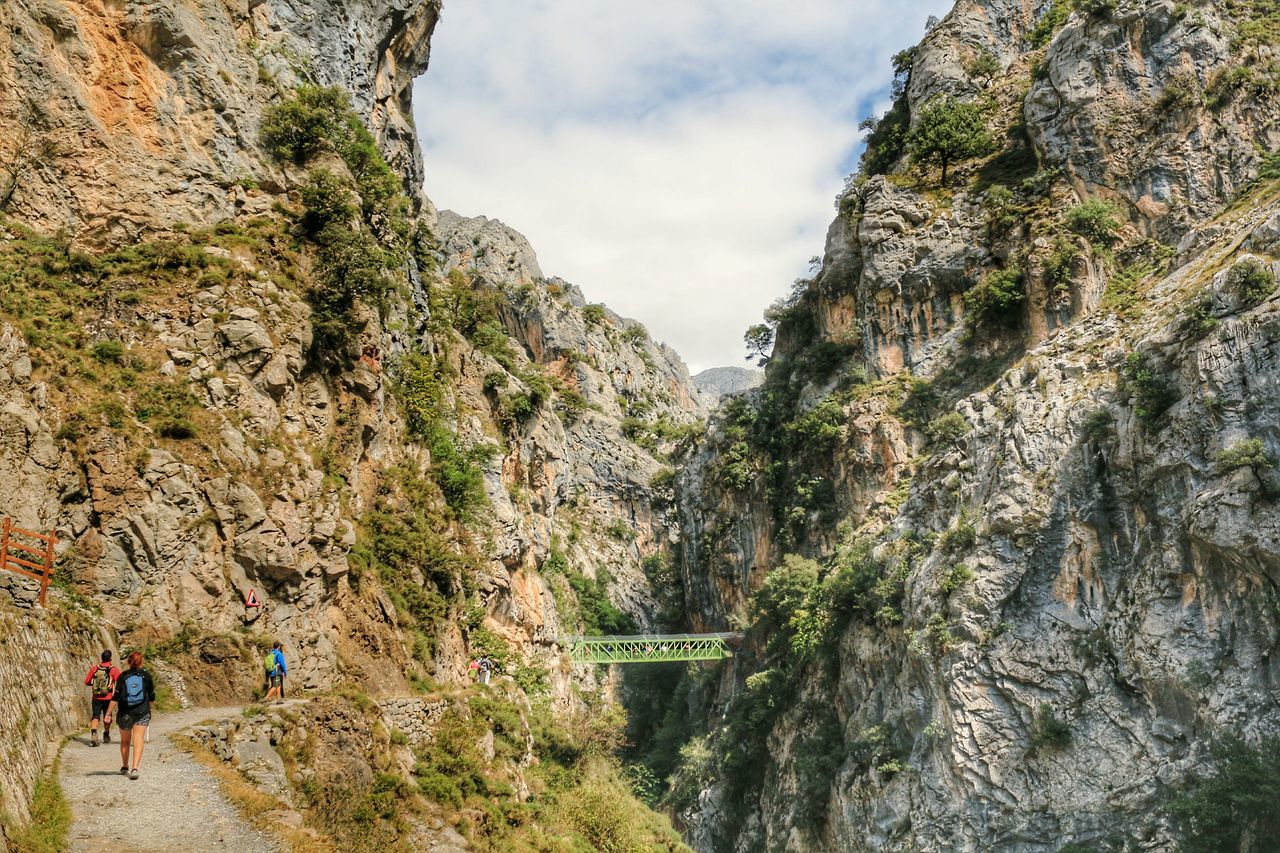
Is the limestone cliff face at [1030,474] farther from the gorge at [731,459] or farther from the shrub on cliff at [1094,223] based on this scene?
the shrub on cliff at [1094,223]

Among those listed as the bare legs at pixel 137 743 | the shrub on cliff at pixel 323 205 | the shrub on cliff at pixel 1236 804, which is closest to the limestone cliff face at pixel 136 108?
the shrub on cliff at pixel 323 205

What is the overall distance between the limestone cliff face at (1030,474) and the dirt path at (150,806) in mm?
22194

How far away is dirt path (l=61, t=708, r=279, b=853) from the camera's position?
9.94 m

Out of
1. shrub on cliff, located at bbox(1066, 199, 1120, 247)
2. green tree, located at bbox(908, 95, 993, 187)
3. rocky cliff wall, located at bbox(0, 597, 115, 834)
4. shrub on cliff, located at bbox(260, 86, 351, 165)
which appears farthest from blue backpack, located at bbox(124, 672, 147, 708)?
green tree, located at bbox(908, 95, 993, 187)

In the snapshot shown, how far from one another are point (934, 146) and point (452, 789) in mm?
38109

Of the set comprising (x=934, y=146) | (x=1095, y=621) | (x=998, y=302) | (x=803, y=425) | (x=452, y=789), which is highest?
(x=934, y=146)

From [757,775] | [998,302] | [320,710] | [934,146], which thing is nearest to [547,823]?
[320,710]

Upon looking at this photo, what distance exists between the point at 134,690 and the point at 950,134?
43.1 m

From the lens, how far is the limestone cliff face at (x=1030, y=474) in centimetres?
2398

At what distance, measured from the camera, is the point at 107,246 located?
2073cm

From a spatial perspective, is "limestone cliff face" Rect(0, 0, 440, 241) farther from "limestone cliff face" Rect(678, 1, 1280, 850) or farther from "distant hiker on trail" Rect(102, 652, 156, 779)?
"limestone cliff face" Rect(678, 1, 1280, 850)

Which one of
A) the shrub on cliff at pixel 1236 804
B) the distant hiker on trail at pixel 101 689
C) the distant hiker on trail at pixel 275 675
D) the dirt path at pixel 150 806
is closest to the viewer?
the dirt path at pixel 150 806

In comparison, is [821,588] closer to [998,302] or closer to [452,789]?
[998,302]

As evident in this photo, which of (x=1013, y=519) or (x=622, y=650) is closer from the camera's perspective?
(x=1013, y=519)
